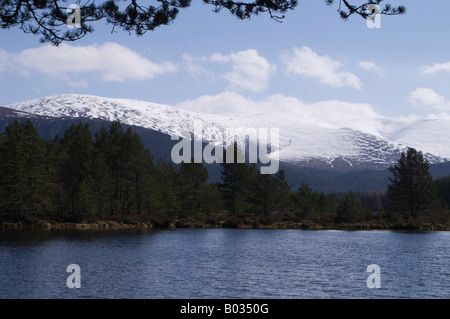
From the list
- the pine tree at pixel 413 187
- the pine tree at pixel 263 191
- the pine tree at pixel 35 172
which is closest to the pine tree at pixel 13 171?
the pine tree at pixel 35 172

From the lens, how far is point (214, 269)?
40.2m

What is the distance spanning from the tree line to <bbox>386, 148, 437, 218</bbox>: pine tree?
189mm

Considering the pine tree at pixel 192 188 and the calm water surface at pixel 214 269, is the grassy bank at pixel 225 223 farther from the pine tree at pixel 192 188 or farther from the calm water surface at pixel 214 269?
the calm water surface at pixel 214 269

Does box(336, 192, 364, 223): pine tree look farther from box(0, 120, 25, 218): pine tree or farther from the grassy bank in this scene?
box(0, 120, 25, 218): pine tree

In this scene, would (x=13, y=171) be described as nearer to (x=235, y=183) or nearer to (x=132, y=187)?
(x=132, y=187)

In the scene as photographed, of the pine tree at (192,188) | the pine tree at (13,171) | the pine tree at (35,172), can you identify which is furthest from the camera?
the pine tree at (192,188)

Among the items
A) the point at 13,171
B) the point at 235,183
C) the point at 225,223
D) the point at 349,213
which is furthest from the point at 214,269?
the point at 349,213

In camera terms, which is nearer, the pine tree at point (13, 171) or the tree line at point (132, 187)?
the pine tree at point (13, 171)

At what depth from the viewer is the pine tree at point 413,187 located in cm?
10106

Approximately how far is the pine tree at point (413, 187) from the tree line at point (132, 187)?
0.62 ft

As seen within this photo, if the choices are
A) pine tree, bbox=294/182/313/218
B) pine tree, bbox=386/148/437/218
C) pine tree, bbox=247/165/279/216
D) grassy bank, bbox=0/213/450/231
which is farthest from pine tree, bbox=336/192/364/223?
pine tree, bbox=247/165/279/216

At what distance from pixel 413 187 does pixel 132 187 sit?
184ft

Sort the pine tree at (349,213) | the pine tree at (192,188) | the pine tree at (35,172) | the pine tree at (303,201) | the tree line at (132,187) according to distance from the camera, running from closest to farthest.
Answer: the pine tree at (35,172)
the tree line at (132,187)
the pine tree at (192,188)
the pine tree at (349,213)
the pine tree at (303,201)
